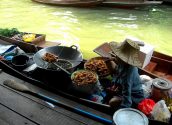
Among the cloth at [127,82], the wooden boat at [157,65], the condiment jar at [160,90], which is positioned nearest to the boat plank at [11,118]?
the cloth at [127,82]

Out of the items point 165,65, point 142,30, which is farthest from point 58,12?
point 165,65

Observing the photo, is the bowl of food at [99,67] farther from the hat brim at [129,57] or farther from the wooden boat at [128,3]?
the wooden boat at [128,3]

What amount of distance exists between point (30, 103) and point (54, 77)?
633 mm

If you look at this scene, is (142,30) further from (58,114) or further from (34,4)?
(58,114)

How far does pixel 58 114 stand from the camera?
12.8 ft

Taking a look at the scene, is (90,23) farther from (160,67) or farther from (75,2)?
(160,67)

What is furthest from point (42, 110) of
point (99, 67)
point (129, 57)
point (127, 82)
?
point (129, 57)

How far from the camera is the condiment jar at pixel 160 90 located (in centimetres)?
392

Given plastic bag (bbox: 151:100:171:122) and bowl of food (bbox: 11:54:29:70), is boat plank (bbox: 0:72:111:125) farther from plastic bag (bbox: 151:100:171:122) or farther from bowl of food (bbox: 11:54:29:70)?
bowl of food (bbox: 11:54:29:70)

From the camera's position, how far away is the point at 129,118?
10.5 feet

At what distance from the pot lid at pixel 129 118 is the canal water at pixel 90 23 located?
14.2 feet

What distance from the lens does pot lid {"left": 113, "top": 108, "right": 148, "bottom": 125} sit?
313 centimetres

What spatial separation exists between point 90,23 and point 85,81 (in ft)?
22.2

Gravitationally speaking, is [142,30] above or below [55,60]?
below
